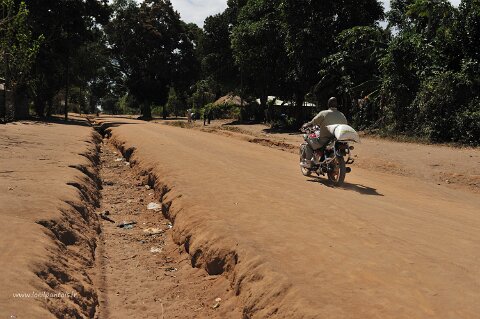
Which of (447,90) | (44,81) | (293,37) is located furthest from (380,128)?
(44,81)

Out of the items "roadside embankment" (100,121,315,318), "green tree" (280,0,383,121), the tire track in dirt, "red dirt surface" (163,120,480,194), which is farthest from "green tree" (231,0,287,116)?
the tire track in dirt

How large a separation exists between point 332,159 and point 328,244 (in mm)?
4622

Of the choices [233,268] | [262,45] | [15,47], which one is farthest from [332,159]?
[262,45]

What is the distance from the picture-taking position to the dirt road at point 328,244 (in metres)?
3.55

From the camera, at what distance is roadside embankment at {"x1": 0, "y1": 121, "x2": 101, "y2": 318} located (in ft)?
11.8

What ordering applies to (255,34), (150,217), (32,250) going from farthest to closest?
(255,34), (150,217), (32,250)

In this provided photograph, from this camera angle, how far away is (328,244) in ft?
16.0

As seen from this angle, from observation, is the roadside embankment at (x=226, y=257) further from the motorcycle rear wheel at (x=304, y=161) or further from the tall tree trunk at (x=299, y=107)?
the tall tree trunk at (x=299, y=107)

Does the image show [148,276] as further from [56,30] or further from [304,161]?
[56,30]

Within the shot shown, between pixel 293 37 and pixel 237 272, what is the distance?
2404cm

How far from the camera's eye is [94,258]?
5676 millimetres

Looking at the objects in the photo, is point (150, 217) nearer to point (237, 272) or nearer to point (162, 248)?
point (162, 248)

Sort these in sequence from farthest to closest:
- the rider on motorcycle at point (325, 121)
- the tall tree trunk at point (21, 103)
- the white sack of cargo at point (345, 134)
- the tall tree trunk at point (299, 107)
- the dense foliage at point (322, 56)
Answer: the tall tree trunk at point (299, 107) → the tall tree trunk at point (21, 103) → the dense foliage at point (322, 56) → the rider on motorcycle at point (325, 121) → the white sack of cargo at point (345, 134)

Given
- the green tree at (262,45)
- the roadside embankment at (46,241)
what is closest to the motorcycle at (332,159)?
the roadside embankment at (46,241)
